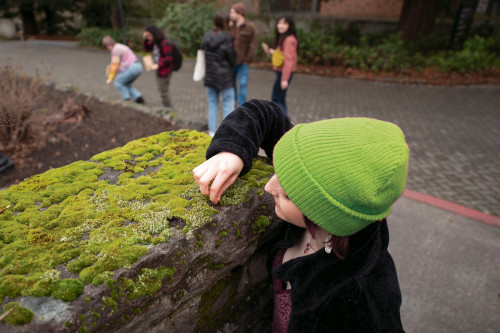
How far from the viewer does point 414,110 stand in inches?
312

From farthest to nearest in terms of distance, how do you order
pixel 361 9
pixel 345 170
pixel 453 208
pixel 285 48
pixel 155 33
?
pixel 361 9 < pixel 155 33 < pixel 285 48 < pixel 453 208 < pixel 345 170

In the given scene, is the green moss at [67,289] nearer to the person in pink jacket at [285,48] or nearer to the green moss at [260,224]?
the green moss at [260,224]

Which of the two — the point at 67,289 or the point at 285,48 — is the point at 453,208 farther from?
the point at 67,289

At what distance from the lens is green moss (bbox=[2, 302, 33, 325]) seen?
85cm

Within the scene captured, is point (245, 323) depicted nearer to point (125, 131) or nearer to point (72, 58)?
point (125, 131)

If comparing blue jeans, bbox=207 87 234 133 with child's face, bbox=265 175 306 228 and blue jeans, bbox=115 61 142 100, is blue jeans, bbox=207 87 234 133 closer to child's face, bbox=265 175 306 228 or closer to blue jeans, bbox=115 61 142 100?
blue jeans, bbox=115 61 142 100

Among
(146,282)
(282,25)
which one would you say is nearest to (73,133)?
(282,25)

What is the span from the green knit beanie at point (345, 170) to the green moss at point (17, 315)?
802mm

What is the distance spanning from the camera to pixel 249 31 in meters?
6.50

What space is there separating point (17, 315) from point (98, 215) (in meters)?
0.43

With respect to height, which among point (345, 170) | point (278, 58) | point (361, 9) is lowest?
point (278, 58)

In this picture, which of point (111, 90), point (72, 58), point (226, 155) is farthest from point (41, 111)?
point (72, 58)

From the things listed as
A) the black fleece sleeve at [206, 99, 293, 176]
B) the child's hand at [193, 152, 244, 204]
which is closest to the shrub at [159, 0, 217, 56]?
the black fleece sleeve at [206, 99, 293, 176]

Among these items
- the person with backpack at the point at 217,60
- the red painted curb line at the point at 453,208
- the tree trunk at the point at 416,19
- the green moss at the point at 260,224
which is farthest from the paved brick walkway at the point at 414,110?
the green moss at the point at 260,224
